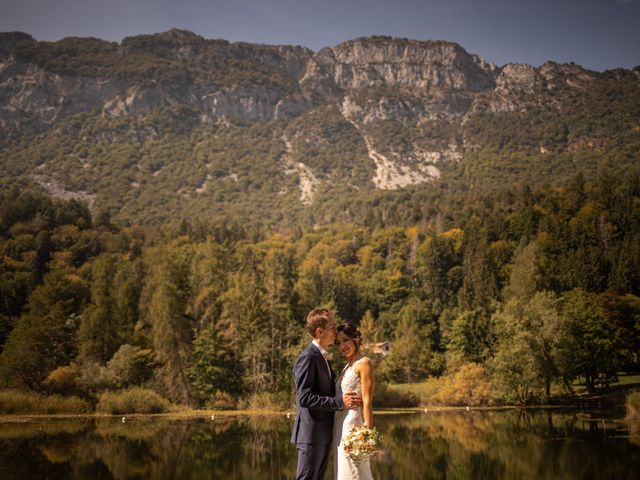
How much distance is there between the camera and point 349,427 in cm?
1073

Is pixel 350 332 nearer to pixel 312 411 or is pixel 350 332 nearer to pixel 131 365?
pixel 312 411

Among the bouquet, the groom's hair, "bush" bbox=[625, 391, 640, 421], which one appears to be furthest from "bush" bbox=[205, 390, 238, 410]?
the groom's hair

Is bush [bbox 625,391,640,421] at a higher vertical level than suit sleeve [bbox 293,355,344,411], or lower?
lower

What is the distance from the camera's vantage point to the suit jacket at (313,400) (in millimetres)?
9703

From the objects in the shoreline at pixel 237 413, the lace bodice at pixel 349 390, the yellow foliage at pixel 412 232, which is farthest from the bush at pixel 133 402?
the yellow foliage at pixel 412 232

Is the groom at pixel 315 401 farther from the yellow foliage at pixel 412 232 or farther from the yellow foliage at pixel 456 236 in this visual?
the yellow foliage at pixel 412 232

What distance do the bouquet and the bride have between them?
11 cm

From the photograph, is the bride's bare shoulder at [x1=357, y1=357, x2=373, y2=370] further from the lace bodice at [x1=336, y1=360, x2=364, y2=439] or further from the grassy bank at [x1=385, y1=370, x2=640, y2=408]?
the grassy bank at [x1=385, y1=370, x2=640, y2=408]

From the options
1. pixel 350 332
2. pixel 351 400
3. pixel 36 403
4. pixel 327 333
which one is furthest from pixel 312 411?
pixel 36 403

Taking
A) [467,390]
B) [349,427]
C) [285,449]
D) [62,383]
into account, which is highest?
[349,427]

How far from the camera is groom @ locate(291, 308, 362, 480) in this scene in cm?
970

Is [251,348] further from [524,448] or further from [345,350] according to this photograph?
[345,350]

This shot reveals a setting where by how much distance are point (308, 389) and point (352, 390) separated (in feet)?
3.70

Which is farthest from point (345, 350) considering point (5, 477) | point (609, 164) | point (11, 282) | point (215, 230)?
point (609, 164)
